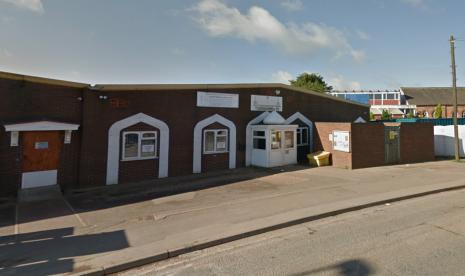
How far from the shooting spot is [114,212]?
302 inches

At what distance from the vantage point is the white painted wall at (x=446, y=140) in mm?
18641

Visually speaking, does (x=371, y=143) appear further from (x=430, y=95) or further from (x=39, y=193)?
(x=430, y=95)

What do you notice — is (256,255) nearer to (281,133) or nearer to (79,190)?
(79,190)

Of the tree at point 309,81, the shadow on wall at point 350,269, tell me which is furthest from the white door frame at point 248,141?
the tree at point 309,81

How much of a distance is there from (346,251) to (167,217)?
4.23 m

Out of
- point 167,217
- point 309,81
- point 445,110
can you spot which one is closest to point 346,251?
point 167,217

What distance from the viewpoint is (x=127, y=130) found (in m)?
11.4

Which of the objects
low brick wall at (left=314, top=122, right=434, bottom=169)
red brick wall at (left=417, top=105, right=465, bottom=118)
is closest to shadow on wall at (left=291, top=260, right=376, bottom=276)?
Answer: low brick wall at (left=314, top=122, right=434, bottom=169)

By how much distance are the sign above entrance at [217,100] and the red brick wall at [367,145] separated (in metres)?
6.13

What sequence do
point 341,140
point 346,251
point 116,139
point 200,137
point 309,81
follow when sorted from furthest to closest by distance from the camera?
1. point 309,81
2. point 341,140
3. point 200,137
4. point 116,139
5. point 346,251

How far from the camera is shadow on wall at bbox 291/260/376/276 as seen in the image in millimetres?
4215

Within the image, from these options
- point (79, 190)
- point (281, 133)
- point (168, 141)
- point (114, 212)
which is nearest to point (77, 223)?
point (114, 212)

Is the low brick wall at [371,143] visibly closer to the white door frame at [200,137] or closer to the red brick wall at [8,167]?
the white door frame at [200,137]

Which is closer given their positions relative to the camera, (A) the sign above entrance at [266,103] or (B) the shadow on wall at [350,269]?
(B) the shadow on wall at [350,269]
